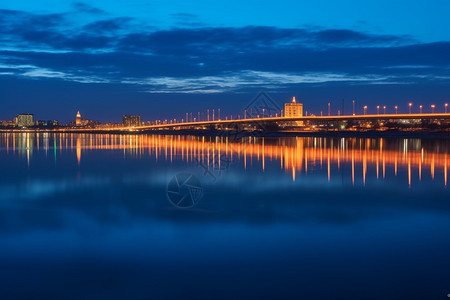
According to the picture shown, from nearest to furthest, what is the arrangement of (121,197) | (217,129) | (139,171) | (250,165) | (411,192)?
(121,197) → (411,192) → (139,171) → (250,165) → (217,129)

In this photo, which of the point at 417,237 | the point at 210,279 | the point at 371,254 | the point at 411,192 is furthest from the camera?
the point at 411,192

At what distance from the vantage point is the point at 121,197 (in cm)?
1318

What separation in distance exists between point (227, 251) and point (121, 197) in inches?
250

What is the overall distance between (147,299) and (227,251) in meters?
2.10

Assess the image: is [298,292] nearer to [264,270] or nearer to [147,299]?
[264,270]

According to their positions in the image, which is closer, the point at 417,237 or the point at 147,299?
the point at 147,299

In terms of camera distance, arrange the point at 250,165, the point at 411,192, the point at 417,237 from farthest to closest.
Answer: the point at 250,165
the point at 411,192
the point at 417,237

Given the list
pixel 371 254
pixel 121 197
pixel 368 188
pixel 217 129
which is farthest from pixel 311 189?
pixel 217 129

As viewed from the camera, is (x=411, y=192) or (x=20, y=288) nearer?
(x=20, y=288)

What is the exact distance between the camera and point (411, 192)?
46.1 feet

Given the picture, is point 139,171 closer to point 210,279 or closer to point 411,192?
point 411,192

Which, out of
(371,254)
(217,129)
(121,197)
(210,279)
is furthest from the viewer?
(217,129)

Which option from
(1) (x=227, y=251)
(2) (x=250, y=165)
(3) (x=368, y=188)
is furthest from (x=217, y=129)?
(1) (x=227, y=251)

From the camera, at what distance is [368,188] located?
1498cm
